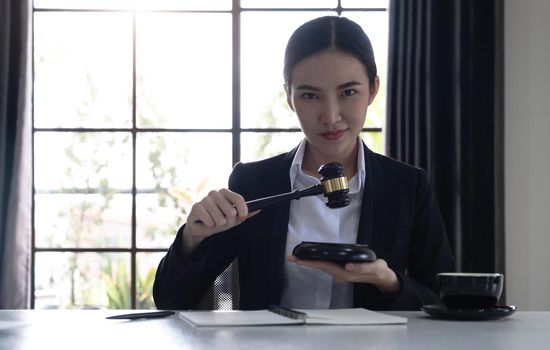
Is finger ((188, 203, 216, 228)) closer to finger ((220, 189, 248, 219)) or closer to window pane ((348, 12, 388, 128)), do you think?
finger ((220, 189, 248, 219))

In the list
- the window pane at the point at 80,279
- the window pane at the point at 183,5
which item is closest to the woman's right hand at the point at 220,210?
the window pane at the point at 80,279

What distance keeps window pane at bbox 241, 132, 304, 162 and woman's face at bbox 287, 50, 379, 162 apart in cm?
190

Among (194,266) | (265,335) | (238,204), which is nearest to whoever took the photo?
(265,335)

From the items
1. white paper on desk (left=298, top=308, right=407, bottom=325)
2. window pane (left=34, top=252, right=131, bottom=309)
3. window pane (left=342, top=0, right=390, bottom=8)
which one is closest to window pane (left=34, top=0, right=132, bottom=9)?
window pane (left=342, top=0, right=390, bottom=8)

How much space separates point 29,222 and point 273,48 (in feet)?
4.44

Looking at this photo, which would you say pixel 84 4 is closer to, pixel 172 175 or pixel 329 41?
pixel 172 175

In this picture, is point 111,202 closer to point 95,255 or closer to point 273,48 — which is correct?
point 95,255

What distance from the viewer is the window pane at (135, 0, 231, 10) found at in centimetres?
381

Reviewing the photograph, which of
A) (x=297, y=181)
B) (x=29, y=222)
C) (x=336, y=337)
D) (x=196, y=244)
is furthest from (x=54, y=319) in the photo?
(x=29, y=222)

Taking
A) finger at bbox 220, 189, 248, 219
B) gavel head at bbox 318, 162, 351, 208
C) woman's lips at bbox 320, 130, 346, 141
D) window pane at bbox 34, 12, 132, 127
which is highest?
window pane at bbox 34, 12, 132, 127

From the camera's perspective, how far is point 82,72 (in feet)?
12.5

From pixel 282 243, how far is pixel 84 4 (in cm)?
239

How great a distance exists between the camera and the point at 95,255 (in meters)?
3.79

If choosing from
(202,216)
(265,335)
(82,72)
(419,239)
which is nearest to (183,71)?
(82,72)
